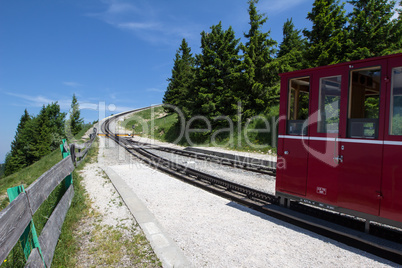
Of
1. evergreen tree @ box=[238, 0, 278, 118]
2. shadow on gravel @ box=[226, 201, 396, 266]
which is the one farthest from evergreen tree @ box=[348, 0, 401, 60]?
shadow on gravel @ box=[226, 201, 396, 266]

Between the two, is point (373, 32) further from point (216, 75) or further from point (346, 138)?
point (346, 138)

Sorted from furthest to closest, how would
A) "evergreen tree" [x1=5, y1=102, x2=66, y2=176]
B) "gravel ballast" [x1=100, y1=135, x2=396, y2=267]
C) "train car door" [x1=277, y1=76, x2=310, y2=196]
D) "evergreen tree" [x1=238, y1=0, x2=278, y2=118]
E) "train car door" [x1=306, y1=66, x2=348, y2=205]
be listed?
"evergreen tree" [x1=5, y1=102, x2=66, y2=176] → "evergreen tree" [x1=238, y1=0, x2=278, y2=118] → "train car door" [x1=277, y1=76, x2=310, y2=196] → "train car door" [x1=306, y1=66, x2=348, y2=205] → "gravel ballast" [x1=100, y1=135, x2=396, y2=267]

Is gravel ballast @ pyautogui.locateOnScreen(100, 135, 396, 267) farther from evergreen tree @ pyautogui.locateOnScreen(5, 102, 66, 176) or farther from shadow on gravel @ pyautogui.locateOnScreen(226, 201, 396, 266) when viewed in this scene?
evergreen tree @ pyautogui.locateOnScreen(5, 102, 66, 176)

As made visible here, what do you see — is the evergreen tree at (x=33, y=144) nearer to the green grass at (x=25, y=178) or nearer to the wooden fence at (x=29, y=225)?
the green grass at (x=25, y=178)

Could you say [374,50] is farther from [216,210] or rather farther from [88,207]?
[88,207]

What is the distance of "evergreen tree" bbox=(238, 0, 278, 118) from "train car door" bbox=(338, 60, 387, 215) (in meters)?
17.3

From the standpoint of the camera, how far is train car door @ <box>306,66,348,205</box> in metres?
5.25

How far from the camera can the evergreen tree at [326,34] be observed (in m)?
17.8

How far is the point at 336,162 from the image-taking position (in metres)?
5.17

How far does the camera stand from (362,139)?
15.7 feet

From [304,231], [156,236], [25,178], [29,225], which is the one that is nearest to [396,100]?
[304,231]

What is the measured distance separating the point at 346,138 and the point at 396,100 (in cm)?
110

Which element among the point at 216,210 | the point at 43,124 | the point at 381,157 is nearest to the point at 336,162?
the point at 381,157

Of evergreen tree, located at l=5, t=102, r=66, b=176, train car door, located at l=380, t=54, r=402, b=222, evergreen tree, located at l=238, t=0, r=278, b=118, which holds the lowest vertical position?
evergreen tree, located at l=5, t=102, r=66, b=176
